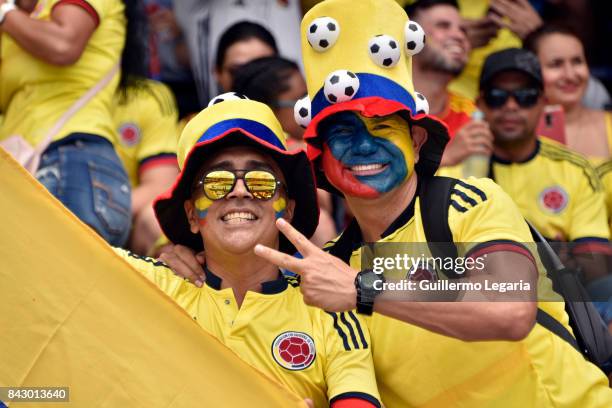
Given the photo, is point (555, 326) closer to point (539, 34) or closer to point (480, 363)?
point (480, 363)

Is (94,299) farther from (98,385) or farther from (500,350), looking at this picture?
(500,350)

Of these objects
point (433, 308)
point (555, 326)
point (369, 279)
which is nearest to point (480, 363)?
point (555, 326)

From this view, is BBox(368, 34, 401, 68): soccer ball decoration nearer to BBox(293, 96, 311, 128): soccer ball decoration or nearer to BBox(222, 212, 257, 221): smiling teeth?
BBox(293, 96, 311, 128): soccer ball decoration

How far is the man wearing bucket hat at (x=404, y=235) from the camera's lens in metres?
3.84

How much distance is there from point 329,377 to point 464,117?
2.58 m

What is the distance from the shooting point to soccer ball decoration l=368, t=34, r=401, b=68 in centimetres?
440

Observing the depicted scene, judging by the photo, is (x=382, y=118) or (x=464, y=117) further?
(x=464, y=117)

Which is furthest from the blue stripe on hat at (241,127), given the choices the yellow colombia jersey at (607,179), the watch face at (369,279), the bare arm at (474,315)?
the yellow colombia jersey at (607,179)

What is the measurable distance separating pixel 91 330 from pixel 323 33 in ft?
4.29

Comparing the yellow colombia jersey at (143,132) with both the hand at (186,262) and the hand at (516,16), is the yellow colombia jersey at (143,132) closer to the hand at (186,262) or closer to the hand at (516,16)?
the hand at (186,262)

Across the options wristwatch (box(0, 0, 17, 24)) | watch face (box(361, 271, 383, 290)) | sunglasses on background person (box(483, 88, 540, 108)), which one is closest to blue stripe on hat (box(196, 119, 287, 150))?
watch face (box(361, 271, 383, 290))

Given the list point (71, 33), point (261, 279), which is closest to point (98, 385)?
point (261, 279)

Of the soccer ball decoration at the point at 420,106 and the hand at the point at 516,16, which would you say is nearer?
the soccer ball decoration at the point at 420,106

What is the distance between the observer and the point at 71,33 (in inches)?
212
